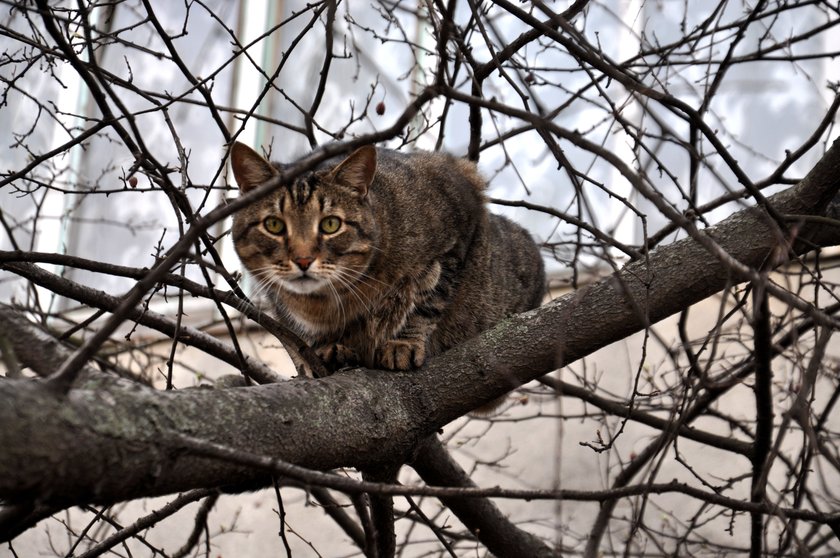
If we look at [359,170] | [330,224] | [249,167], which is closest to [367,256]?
[330,224]

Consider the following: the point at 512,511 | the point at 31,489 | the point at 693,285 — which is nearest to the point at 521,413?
the point at 512,511

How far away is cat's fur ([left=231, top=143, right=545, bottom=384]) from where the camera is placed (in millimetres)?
2998

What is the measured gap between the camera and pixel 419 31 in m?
6.10

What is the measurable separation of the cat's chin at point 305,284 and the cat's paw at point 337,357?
202 mm

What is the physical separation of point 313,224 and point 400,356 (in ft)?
1.93

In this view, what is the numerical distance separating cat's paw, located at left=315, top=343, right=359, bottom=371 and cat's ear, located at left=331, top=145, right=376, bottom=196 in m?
0.53

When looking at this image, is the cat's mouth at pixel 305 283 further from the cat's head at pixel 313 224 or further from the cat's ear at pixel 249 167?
the cat's ear at pixel 249 167

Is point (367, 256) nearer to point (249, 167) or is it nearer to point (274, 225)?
point (274, 225)

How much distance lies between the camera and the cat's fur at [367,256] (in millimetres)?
2998

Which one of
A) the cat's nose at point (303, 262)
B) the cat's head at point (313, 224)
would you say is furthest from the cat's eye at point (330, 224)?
the cat's nose at point (303, 262)

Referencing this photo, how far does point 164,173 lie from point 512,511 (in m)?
3.63

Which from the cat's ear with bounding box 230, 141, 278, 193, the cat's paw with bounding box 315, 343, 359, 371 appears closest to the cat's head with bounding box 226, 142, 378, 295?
the cat's ear with bounding box 230, 141, 278, 193

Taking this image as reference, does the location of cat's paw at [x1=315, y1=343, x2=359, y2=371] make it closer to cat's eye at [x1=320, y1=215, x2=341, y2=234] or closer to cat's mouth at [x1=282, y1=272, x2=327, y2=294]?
cat's mouth at [x1=282, y1=272, x2=327, y2=294]

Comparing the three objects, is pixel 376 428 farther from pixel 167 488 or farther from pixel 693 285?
pixel 693 285
